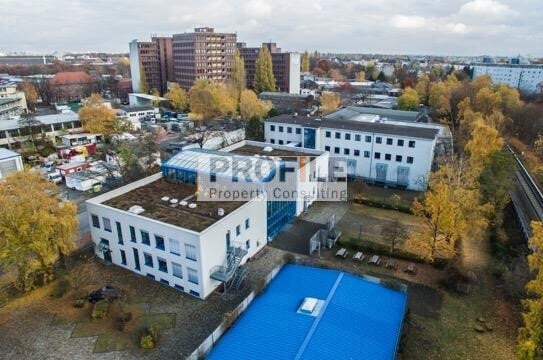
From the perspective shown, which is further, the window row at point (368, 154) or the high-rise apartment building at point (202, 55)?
the high-rise apartment building at point (202, 55)

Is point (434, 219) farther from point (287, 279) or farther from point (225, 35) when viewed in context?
point (225, 35)

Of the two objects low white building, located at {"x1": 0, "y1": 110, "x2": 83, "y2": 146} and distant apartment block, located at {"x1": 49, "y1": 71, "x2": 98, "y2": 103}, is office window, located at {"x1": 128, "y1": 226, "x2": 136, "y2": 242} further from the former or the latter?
distant apartment block, located at {"x1": 49, "y1": 71, "x2": 98, "y2": 103}

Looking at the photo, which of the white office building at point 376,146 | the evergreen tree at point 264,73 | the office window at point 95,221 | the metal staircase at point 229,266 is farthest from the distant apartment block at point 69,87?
the metal staircase at point 229,266

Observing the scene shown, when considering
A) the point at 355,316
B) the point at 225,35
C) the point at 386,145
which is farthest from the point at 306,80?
the point at 355,316

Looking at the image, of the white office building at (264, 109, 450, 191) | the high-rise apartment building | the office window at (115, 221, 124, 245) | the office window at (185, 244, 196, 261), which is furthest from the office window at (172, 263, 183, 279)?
the high-rise apartment building

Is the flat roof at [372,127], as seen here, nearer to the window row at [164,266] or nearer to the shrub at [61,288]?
the window row at [164,266]

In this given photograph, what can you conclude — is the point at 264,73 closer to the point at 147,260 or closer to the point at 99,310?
the point at 147,260
